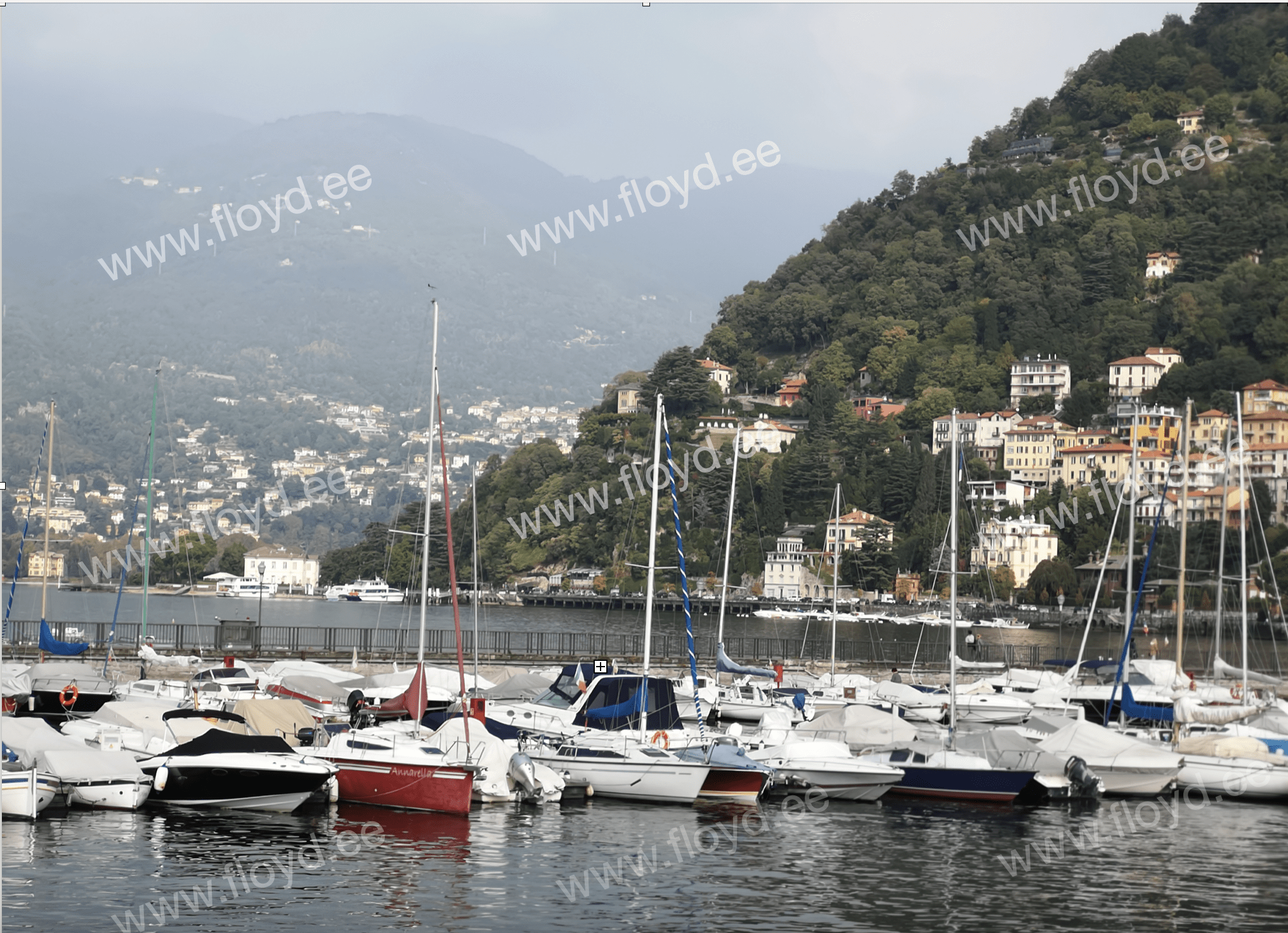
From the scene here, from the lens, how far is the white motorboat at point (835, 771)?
2359 centimetres

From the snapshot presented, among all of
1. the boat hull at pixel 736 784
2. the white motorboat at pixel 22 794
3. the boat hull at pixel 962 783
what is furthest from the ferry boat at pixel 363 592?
the white motorboat at pixel 22 794

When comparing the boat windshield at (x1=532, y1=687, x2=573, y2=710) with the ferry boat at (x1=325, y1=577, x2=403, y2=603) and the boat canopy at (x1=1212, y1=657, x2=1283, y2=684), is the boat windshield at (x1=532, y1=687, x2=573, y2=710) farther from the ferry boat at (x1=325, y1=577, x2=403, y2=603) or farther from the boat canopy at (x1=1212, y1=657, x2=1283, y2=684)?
the ferry boat at (x1=325, y1=577, x2=403, y2=603)

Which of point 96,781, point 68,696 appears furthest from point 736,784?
point 68,696

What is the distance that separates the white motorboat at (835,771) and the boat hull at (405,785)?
5.90m

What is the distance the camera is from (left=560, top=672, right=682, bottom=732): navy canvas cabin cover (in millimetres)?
24750

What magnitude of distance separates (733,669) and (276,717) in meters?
14.3

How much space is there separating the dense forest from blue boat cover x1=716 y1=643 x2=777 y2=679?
78.7 m

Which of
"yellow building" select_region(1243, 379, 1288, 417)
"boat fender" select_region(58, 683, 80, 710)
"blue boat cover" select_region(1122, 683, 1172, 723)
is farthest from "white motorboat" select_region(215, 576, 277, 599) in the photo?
"blue boat cover" select_region(1122, 683, 1172, 723)

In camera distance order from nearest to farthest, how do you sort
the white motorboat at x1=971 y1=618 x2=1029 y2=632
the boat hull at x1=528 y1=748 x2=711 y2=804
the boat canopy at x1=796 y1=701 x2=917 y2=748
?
1. the boat hull at x1=528 y1=748 x2=711 y2=804
2. the boat canopy at x1=796 y1=701 x2=917 y2=748
3. the white motorboat at x1=971 y1=618 x2=1029 y2=632

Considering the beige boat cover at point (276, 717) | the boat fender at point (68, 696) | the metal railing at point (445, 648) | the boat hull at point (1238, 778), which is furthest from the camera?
the metal railing at point (445, 648)

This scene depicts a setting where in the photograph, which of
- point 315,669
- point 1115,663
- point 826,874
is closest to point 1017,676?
point 1115,663

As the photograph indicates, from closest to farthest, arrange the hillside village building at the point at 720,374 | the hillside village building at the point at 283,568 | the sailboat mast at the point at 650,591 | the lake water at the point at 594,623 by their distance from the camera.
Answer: the sailboat mast at the point at 650,591, the lake water at the point at 594,623, the hillside village building at the point at 720,374, the hillside village building at the point at 283,568

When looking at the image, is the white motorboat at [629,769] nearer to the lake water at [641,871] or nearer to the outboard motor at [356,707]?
the lake water at [641,871]

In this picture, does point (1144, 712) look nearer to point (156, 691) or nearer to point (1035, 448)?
point (156, 691)
